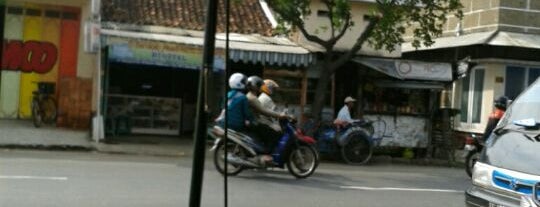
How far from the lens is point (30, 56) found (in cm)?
1883

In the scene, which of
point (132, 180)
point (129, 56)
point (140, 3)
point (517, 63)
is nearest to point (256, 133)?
point (132, 180)

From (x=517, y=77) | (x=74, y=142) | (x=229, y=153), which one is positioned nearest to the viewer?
(x=229, y=153)

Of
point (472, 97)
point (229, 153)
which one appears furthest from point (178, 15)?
point (472, 97)

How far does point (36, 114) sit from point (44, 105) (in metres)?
0.78

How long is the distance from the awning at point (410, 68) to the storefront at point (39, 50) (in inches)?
280

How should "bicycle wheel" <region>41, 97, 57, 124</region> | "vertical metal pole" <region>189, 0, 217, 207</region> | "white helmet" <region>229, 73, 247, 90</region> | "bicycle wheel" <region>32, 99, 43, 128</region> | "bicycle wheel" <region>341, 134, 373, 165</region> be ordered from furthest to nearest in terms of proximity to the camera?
1. "bicycle wheel" <region>41, 97, 57, 124</region>
2. "bicycle wheel" <region>32, 99, 43, 128</region>
3. "bicycle wheel" <region>341, 134, 373, 165</region>
4. "white helmet" <region>229, 73, 247, 90</region>
5. "vertical metal pole" <region>189, 0, 217, 207</region>

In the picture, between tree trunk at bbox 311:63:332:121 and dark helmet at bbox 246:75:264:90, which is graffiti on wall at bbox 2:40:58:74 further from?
dark helmet at bbox 246:75:264:90

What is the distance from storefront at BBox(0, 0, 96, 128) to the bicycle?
0.32m

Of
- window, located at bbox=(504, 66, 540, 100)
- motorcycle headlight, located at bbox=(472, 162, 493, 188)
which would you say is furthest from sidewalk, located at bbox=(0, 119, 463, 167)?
motorcycle headlight, located at bbox=(472, 162, 493, 188)

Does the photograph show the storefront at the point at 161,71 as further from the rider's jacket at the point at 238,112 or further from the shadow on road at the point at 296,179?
the rider's jacket at the point at 238,112

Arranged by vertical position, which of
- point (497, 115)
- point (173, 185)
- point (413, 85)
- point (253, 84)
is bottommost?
point (173, 185)

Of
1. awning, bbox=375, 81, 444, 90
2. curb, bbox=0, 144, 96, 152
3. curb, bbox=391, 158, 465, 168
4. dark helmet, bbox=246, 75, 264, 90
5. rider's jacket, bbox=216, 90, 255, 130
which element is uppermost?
awning, bbox=375, 81, 444, 90

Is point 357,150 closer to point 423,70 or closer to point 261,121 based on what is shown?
point 423,70

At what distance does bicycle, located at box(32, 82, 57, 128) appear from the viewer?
57.8ft
